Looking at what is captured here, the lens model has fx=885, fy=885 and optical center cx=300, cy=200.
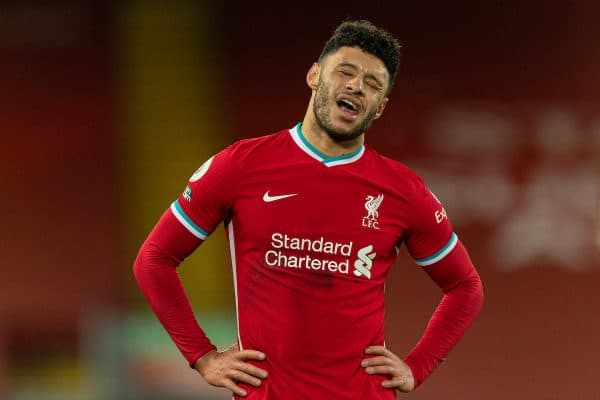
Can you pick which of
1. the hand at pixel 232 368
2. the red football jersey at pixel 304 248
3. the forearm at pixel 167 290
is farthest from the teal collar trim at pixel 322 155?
the hand at pixel 232 368

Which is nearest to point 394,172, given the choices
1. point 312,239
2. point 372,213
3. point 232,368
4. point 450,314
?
point 372,213

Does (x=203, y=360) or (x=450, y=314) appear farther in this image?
(x=450, y=314)

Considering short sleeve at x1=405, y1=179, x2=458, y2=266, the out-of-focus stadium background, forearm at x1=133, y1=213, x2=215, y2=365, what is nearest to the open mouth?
short sleeve at x1=405, y1=179, x2=458, y2=266

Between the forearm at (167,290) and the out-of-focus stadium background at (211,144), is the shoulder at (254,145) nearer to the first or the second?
the forearm at (167,290)

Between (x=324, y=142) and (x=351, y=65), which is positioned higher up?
(x=351, y=65)

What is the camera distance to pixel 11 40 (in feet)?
11.7

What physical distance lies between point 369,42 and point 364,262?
0.45 meters

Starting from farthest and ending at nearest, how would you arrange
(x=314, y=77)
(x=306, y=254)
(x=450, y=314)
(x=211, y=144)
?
(x=211, y=144), (x=450, y=314), (x=314, y=77), (x=306, y=254)

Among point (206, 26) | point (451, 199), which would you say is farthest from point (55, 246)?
point (451, 199)

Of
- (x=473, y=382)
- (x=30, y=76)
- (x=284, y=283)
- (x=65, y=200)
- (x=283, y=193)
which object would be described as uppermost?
(x=30, y=76)

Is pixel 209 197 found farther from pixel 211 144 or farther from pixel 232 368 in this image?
pixel 211 144

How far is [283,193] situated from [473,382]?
7.37 feet

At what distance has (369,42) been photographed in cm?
180

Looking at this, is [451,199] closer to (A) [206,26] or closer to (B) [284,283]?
(A) [206,26]
